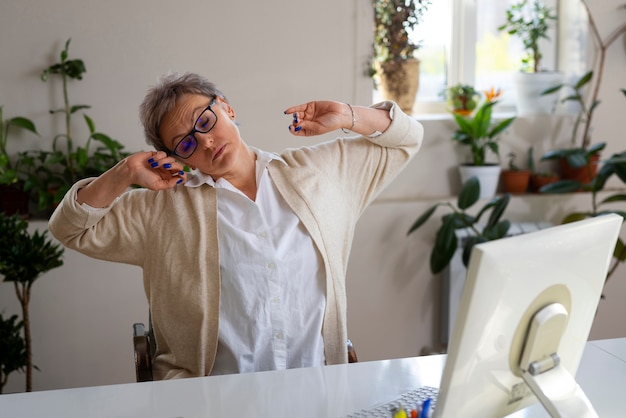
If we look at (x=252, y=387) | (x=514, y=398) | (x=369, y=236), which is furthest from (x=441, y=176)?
(x=514, y=398)

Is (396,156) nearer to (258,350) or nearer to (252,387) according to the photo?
(258,350)

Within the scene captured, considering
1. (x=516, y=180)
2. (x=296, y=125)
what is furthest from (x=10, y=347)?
(x=516, y=180)

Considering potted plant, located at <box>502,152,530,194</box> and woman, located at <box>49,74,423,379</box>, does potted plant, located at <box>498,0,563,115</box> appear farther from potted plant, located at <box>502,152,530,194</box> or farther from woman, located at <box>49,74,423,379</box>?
woman, located at <box>49,74,423,379</box>

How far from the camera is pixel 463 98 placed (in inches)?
152

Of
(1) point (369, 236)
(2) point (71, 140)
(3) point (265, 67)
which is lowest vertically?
(1) point (369, 236)

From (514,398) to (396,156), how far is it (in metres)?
1.04

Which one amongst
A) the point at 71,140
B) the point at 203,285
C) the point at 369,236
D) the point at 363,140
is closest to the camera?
the point at 203,285

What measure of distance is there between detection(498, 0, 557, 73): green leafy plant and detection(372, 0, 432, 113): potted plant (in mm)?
490

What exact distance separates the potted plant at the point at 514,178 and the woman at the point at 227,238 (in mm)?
1733

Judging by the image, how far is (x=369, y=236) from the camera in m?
3.68

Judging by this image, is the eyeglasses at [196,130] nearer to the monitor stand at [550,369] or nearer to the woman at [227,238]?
the woman at [227,238]

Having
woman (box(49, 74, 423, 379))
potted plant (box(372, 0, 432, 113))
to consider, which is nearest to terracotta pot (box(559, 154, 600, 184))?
potted plant (box(372, 0, 432, 113))

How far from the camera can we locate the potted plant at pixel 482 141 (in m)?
3.66

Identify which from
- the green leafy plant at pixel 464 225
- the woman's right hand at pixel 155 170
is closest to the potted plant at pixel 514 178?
the green leafy plant at pixel 464 225
